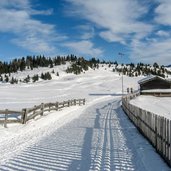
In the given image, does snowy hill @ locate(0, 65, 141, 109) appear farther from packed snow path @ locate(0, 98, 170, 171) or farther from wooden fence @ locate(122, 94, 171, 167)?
wooden fence @ locate(122, 94, 171, 167)

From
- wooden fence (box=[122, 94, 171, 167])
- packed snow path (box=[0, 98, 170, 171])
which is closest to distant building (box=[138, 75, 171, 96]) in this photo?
packed snow path (box=[0, 98, 170, 171])

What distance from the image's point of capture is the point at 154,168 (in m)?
9.87

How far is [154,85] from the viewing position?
72.9 m

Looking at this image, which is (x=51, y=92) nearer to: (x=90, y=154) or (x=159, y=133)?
(x=90, y=154)

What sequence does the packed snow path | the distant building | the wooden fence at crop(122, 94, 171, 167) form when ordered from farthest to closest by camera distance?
the distant building → the wooden fence at crop(122, 94, 171, 167) → the packed snow path

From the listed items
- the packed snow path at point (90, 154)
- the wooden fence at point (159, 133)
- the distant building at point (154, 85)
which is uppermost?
the distant building at point (154, 85)

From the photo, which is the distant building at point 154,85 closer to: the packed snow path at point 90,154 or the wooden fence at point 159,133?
the packed snow path at point 90,154

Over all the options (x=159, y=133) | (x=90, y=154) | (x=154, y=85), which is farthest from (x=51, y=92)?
(x=159, y=133)

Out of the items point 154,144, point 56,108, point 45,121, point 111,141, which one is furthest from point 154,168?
point 56,108

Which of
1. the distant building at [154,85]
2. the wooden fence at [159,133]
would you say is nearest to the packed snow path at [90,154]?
the wooden fence at [159,133]

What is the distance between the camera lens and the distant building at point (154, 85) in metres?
71.6

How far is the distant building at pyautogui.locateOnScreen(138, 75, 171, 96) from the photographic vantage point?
7162cm

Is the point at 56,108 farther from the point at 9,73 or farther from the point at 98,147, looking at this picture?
the point at 9,73

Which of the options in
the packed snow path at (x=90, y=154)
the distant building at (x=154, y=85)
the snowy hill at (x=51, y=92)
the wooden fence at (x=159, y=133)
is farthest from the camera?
the distant building at (x=154, y=85)
